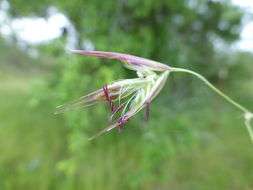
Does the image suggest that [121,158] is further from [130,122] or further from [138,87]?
[138,87]

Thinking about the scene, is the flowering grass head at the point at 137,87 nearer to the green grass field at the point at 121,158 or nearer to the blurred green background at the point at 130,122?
the blurred green background at the point at 130,122

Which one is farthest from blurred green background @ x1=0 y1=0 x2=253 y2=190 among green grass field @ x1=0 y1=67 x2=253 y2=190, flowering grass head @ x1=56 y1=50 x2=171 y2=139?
flowering grass head @ x1=56 y1=50 x2=171 y2=139

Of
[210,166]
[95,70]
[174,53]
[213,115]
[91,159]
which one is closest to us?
[95,70]

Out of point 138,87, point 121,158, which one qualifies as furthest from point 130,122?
point 138,87

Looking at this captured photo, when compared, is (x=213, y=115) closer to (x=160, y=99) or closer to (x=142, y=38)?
(x=160, y=99)

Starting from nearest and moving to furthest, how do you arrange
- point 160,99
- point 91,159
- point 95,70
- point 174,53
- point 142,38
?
point 95,70 < point 142,38 < point 174,53 < point 160,99 < point 91,159

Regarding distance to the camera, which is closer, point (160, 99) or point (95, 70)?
point (95, 70)

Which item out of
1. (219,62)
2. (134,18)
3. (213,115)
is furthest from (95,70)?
(213,115)

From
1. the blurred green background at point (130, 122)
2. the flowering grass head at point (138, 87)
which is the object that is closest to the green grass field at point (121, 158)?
the blurred green background at point (130, 122)

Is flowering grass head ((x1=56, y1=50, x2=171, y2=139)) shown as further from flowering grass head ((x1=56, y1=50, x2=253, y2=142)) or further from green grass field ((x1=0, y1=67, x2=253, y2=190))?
green grass field ((x1=0, y1=67, x2=253, y2=190))
